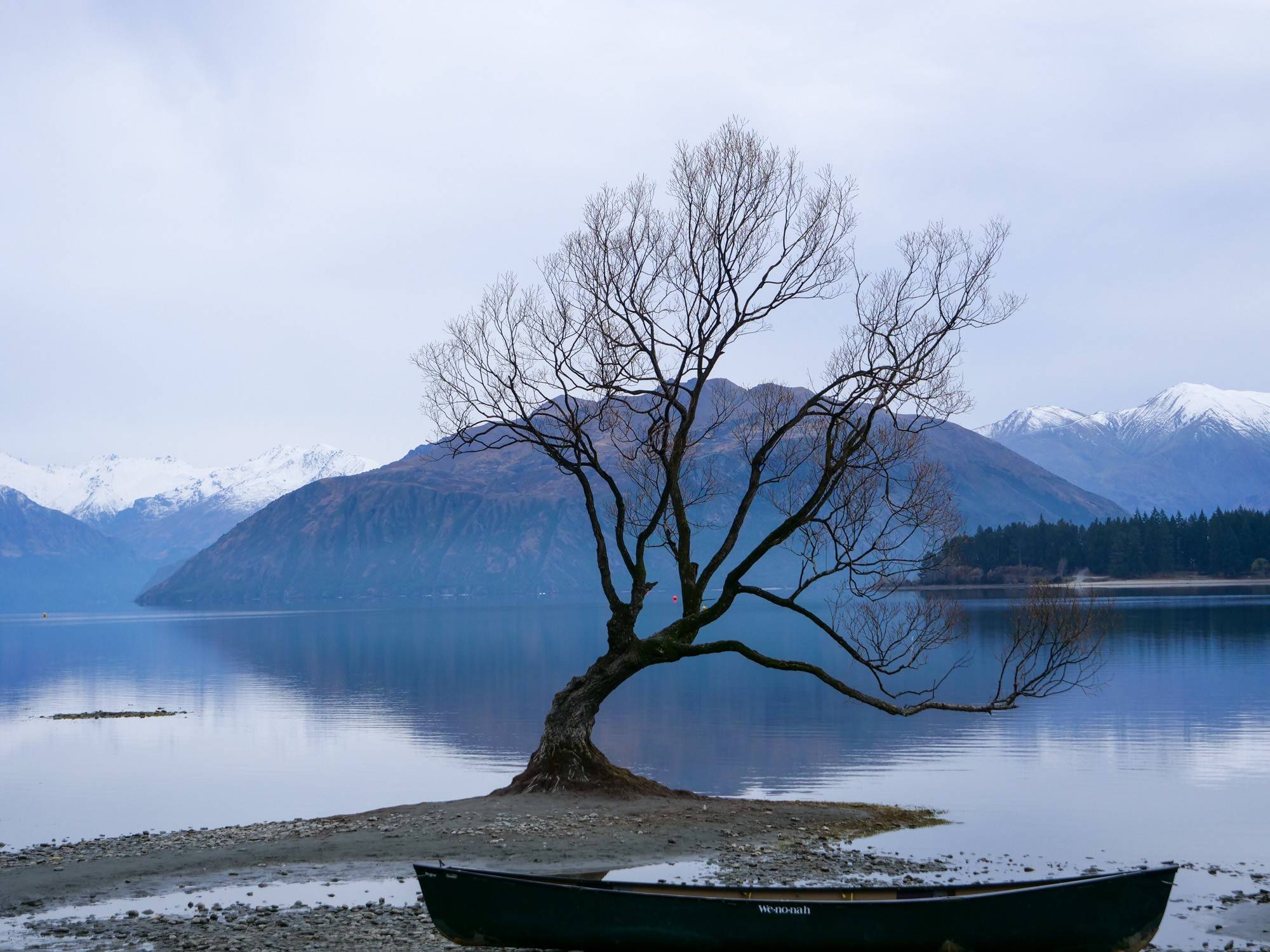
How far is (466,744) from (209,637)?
429 ft

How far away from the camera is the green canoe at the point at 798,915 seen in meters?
15.9

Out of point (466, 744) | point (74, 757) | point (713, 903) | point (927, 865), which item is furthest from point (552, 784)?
point (74, 757)

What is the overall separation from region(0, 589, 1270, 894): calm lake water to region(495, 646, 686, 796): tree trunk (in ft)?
22.9

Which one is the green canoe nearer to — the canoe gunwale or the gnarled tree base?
the canoe gunwale

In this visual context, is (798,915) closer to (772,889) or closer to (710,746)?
(772,889)

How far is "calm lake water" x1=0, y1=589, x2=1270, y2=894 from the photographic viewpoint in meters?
33.9

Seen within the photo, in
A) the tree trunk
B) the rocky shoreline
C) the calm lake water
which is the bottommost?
the calm lake water

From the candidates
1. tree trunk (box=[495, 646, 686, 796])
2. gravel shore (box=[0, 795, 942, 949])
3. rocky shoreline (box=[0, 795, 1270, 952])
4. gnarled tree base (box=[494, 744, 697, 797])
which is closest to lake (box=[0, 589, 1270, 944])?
rocky shoreline (box=[0, 795, 1270, 952])

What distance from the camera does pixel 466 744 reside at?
5294 cm

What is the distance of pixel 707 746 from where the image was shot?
49969mm

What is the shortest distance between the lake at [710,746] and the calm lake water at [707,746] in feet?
0.59

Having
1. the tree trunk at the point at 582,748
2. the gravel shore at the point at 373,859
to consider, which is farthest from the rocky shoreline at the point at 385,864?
the tree trunk at the point at 582,748

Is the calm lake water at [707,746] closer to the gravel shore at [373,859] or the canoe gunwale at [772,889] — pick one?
the gravel shore at [373,859]

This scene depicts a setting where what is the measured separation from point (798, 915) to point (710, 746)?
3457cm
